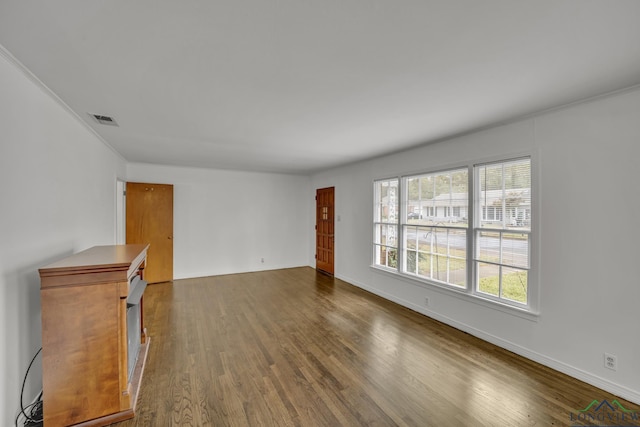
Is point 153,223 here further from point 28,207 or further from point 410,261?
point 410,261

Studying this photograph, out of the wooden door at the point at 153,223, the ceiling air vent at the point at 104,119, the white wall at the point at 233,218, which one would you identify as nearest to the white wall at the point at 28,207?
the ceiling air vent at the point at 104,119

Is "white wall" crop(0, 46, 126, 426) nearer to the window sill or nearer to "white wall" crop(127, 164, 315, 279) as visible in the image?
"white wall" crop(127, 164, 315, 279)

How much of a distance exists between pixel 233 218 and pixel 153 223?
5.16 ft

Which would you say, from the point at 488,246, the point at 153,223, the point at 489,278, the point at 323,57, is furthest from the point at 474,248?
the point at 153,223

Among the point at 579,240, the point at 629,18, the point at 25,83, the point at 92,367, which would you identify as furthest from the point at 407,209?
the point at 25,83

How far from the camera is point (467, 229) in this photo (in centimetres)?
329

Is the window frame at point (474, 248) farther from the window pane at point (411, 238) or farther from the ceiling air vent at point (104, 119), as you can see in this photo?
the ceiling air vent at point (104, 119)

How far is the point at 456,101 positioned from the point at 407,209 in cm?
214

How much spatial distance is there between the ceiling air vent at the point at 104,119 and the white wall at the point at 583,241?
402 cm

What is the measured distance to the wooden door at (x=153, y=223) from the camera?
5.12 meters

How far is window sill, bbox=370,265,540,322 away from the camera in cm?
269

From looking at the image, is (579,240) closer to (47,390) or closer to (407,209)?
(407,209)

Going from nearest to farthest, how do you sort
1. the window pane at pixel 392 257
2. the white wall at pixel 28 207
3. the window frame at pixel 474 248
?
the white wall at pixel 28 207, the window frame at pixel 474 248, the window pane at pixel 392 257

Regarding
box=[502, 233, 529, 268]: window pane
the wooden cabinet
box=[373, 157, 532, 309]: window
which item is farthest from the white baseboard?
the wooden cabinet
